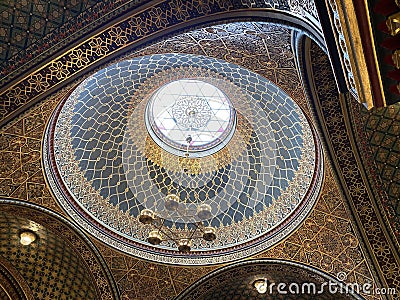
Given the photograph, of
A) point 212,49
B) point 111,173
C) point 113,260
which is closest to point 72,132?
point 111,173

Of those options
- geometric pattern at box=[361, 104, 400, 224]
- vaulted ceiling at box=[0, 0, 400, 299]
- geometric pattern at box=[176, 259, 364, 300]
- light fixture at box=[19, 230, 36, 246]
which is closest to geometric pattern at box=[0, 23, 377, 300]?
vaulted ceiling at box=[0, 0, 400, 299]

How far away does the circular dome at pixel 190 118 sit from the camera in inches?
399

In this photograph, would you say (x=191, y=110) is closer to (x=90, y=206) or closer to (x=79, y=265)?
(x=90, y=206)

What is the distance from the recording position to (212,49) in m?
6.75

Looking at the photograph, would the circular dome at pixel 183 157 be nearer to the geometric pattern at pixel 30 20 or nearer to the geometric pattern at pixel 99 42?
the geometric pattern at pixel 99 42

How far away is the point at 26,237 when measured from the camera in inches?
350

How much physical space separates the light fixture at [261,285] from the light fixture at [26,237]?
15.3ft

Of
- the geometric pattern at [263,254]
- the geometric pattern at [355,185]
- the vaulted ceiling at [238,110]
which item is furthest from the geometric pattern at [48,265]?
the geometric pattern at [355,185]

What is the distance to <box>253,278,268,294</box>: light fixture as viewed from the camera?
940cm

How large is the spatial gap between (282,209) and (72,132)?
444cm

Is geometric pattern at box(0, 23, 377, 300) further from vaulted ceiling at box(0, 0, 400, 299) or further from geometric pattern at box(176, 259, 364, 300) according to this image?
geometric pattern at box(176, 259, 364, 300)

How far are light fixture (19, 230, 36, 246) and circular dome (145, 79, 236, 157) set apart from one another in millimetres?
3238

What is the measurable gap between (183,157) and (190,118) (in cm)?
111

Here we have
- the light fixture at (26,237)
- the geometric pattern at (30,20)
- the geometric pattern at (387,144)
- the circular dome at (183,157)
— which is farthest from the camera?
the light fixture at (26,237)
